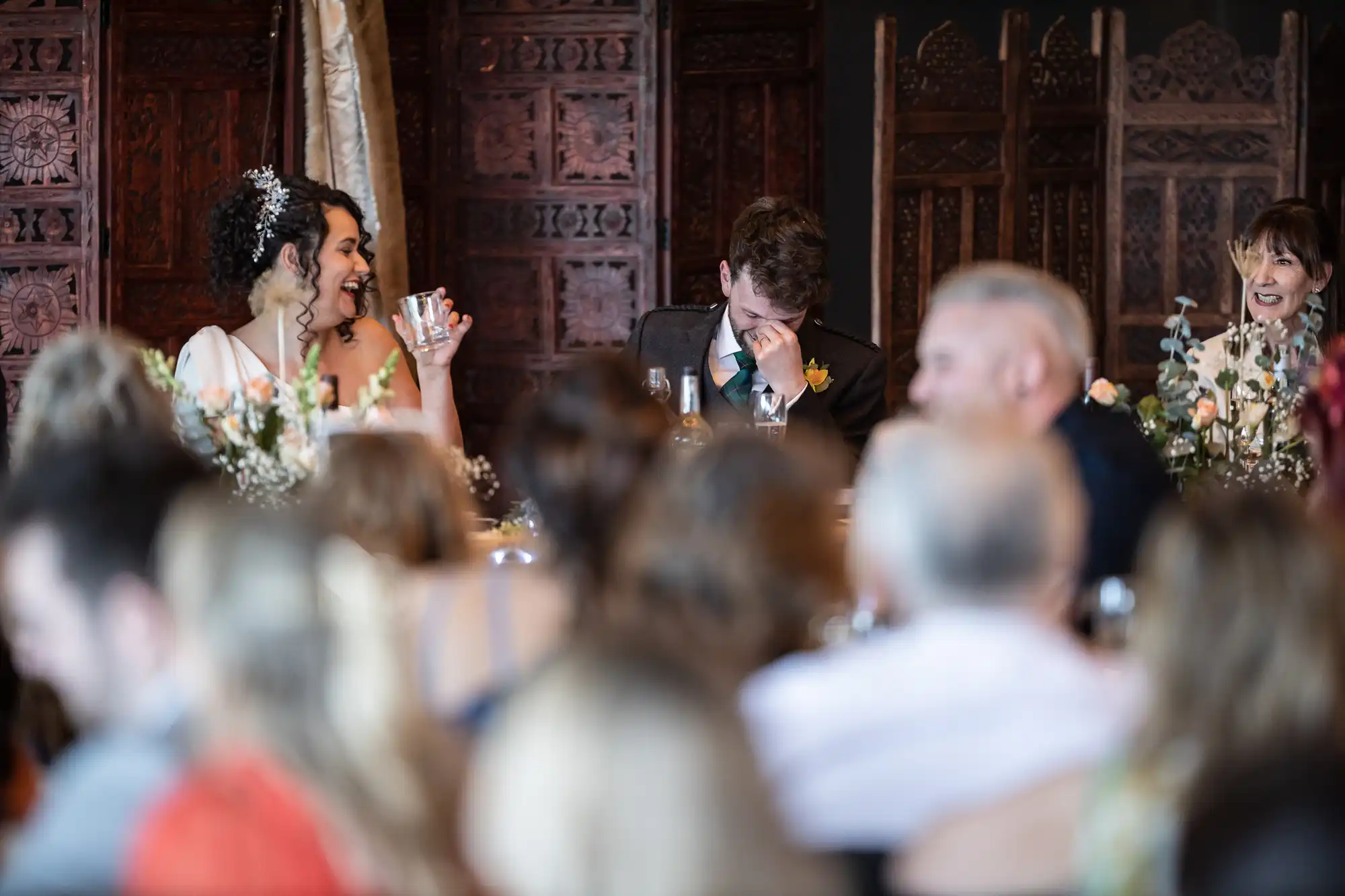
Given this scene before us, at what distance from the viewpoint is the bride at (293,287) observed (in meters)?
4.38

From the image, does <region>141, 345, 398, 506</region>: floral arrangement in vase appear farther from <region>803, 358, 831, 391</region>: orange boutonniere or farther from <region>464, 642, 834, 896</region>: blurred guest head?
<region>464, 642, 834, 896</region>: blurred guest head

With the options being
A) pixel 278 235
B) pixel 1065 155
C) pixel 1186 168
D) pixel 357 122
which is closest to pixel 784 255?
pixel 278 235

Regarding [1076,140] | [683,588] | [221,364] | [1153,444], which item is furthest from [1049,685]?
[1076,140]

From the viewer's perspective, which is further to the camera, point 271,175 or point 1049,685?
point 271,175

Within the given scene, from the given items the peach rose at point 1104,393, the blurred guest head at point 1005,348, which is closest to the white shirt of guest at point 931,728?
the blurred guest head at point 1005,348

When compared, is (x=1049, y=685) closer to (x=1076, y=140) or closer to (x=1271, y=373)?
(x=1271, y=373)

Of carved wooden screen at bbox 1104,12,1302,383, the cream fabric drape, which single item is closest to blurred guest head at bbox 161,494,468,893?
the cream fabric drape

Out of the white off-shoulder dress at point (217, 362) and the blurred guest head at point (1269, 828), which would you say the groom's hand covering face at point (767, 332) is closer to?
the white off-shoulder dress at point (217, 362)

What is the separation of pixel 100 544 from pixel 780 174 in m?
4.55

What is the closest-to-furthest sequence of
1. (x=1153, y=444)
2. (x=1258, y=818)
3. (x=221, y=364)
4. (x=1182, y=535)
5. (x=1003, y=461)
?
(x=1258, y=818) → (x=1182, y=535) → (x=1003, y=461) → (x=1153, y=444) → (x=221, y=364)

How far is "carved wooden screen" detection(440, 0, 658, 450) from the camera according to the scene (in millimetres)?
Answer: 5922

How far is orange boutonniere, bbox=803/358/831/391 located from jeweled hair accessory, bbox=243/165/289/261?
1.34 meters

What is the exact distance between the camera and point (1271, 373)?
3.89m

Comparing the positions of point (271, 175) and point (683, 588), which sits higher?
point (271, 175)
